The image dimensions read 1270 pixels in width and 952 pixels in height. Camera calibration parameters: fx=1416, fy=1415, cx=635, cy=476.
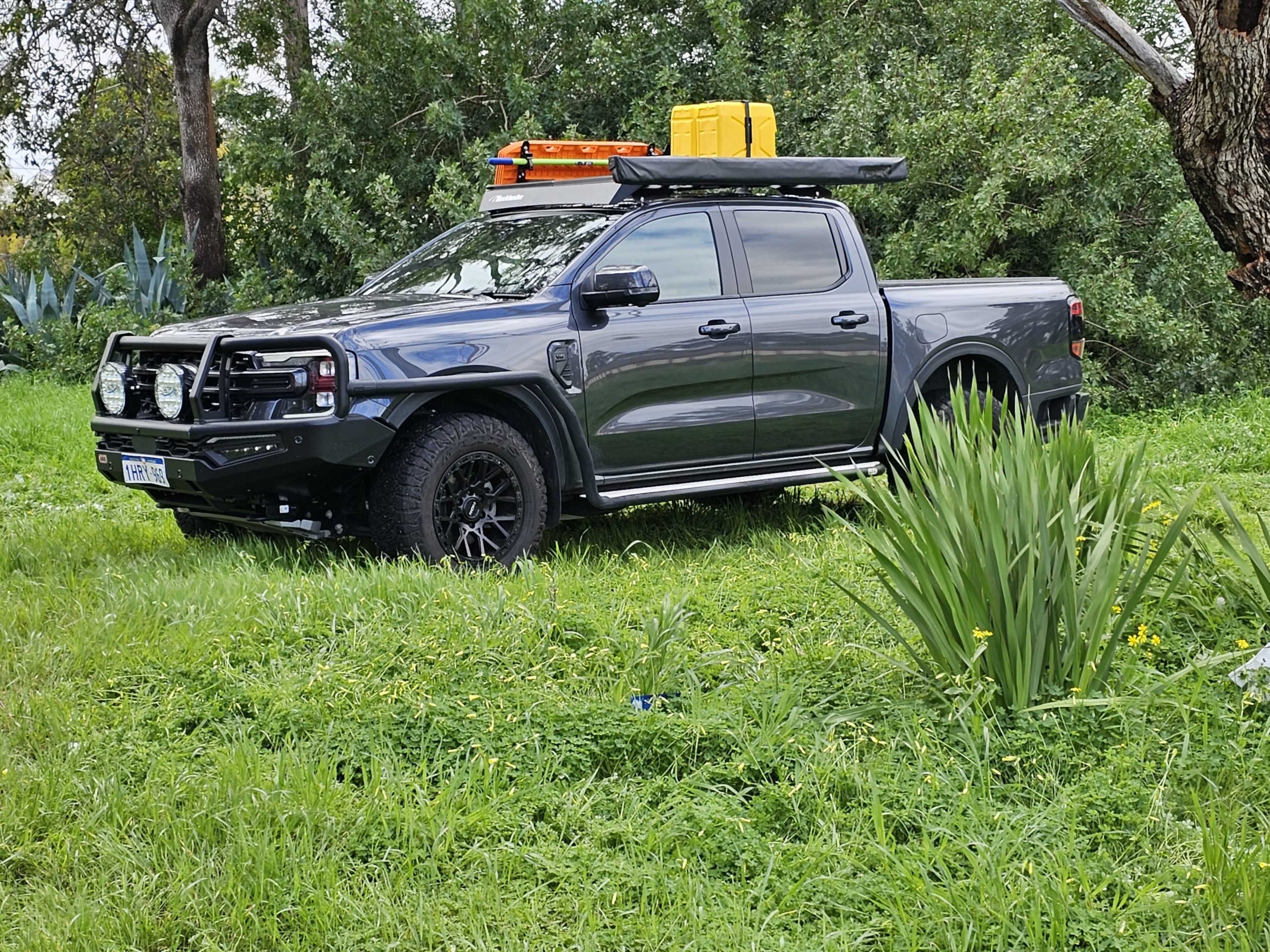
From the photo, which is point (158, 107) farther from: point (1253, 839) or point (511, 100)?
point (1253, 839)

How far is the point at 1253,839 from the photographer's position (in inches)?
121

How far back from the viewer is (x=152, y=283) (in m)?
14.1

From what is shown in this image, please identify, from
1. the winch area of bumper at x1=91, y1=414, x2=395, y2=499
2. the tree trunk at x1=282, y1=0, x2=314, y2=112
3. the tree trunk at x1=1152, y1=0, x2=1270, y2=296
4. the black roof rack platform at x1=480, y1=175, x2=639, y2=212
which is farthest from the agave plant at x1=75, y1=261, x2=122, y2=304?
the tree trunk at x1=1152, y1=0, x2=1270, y2=296

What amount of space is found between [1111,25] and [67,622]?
13.6ft

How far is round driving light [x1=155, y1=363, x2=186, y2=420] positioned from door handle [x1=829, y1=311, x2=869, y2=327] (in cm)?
300

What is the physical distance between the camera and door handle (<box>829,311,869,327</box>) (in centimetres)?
680

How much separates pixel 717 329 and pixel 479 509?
4.70ft

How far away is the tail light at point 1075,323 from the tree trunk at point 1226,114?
8.71ft

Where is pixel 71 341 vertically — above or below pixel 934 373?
above

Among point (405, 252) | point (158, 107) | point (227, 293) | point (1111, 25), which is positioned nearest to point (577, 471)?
point (1111, 25)

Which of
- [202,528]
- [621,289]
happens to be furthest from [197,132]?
[621,289]

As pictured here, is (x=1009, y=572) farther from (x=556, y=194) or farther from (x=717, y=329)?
(x=556, y=194)

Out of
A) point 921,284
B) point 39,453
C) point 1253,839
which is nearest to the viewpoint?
point 1253,839

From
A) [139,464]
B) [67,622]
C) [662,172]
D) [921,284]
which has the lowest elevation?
[67,622]
